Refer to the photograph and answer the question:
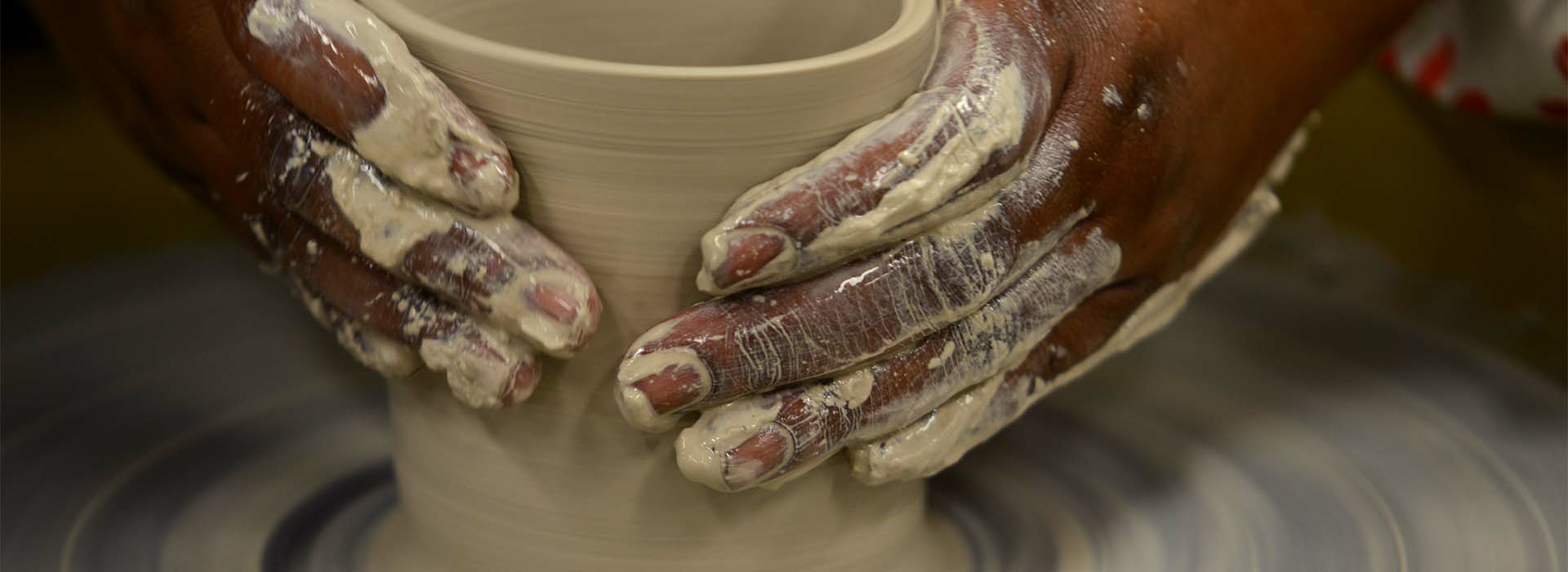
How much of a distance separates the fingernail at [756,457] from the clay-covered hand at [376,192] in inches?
4.4

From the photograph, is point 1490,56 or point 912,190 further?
point 1490,56

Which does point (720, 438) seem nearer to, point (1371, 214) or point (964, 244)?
point (964, 244)

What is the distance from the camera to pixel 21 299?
1468 mm

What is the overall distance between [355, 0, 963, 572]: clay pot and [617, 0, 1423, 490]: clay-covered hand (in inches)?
1.2

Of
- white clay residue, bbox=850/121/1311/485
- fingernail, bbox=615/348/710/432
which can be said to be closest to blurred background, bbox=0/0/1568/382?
white clay residue, bbox=850/121/1311/485

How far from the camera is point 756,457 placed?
900 millimetres

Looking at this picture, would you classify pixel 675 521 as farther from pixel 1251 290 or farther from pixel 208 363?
pixel 1251 290

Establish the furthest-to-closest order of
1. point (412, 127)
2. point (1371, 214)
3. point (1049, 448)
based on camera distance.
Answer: point (1371, 214) → point (1049, 448) → point (412, 127)

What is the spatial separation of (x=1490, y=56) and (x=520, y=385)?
1.05 meters

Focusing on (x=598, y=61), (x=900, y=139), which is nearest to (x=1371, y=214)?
(x=900, y=139)

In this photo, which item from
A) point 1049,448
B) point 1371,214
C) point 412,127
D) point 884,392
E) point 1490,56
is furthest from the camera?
point 1371,214

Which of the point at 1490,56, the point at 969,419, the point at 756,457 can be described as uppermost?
the point at 756,457

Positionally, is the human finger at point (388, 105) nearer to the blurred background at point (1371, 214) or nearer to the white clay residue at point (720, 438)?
the white clay residue at point (720, 438)

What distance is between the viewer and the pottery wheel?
1168 millimetres
